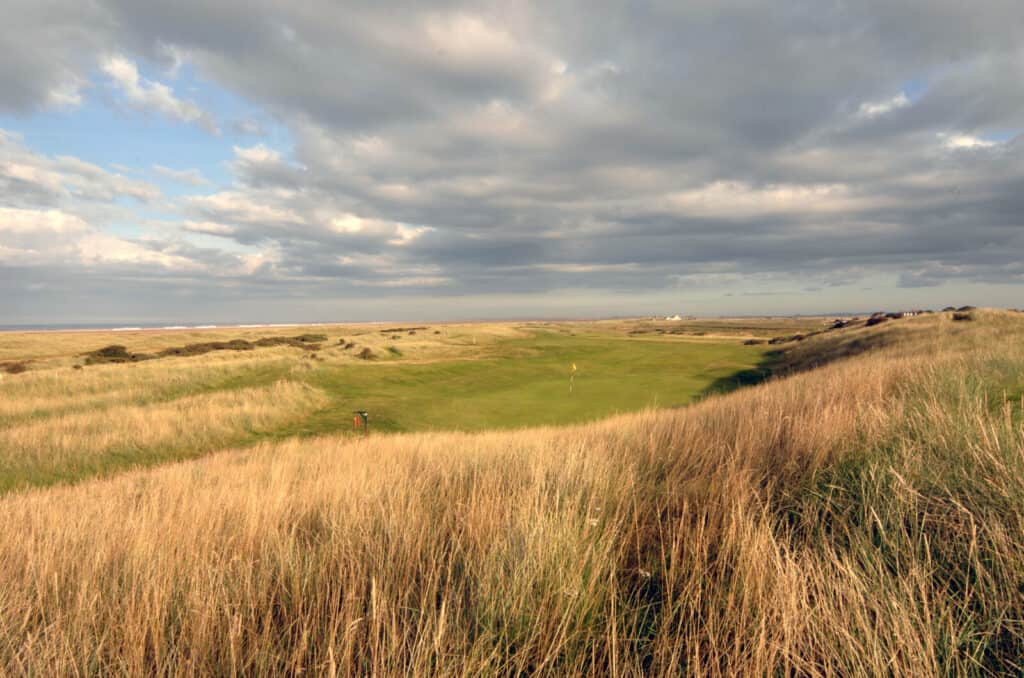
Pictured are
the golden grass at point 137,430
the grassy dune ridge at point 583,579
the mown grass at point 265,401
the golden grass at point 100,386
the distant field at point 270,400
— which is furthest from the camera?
the golden grass at point 100,386

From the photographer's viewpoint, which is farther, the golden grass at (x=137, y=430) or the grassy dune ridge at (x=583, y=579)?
the golden grass at (x=137, y=430)

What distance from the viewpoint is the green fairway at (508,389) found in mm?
19453

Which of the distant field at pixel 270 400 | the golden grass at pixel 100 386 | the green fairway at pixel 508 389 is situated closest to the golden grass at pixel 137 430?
the distant field at pixel 270 400

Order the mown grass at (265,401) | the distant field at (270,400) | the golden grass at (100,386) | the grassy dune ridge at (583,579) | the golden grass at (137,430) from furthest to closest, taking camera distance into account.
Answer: the golden grass at (100,386), the distant field at (270,400), the mown grass at (265,401), the golden grass at (137,430), the grassy dune ridge at (583,579)

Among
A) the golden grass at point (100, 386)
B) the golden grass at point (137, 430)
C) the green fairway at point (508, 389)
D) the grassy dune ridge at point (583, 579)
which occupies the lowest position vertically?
the green fairway at point (508, 389)

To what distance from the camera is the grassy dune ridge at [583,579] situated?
1948 mm

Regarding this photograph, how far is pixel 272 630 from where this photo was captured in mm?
2266

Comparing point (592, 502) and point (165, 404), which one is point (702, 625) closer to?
point (592, 502)

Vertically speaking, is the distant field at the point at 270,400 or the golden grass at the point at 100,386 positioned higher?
the golden grass at the point at 100,386

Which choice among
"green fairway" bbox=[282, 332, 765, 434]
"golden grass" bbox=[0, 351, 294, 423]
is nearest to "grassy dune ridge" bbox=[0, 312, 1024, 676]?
"green fairway" bbox=[282, 332, 765, 434]

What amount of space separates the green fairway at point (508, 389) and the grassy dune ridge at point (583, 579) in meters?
10.3

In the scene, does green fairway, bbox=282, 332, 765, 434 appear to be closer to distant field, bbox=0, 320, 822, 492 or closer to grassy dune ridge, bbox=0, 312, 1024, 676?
distant field, bbox=0, 320, 822, 492

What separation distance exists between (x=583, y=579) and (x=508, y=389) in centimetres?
2522

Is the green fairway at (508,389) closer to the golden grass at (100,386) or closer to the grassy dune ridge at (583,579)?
the golden grass at (100,386)
